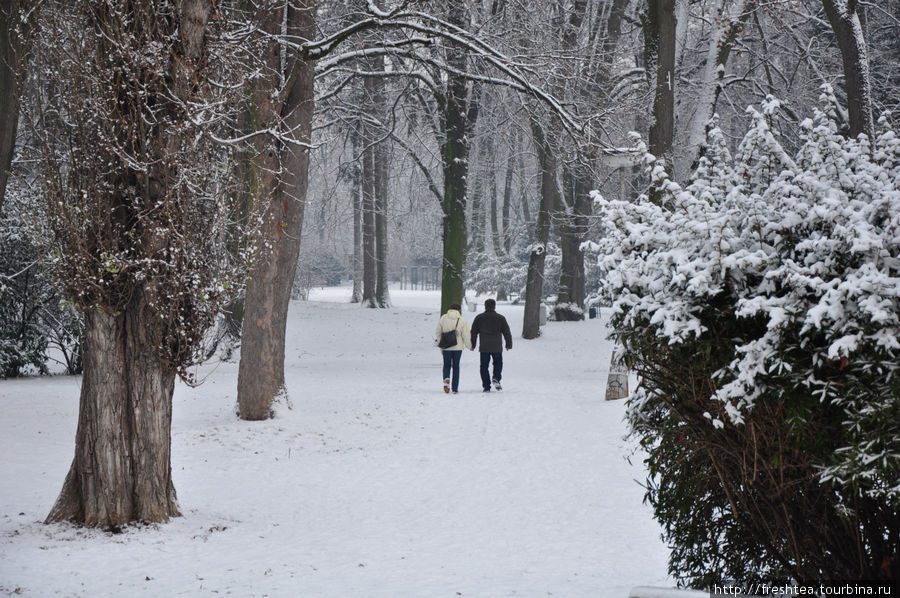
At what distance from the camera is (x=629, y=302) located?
13.2ft

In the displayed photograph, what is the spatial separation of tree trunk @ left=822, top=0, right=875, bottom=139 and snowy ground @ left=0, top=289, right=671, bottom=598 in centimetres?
514

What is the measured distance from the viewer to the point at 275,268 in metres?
11.0

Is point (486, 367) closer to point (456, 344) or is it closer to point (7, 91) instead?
point (456, 344)

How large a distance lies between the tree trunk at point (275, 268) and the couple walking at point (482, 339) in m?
3.59

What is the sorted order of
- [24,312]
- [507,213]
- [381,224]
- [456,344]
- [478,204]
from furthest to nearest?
[478,204], [507,213], [381,224], [24,312], [456,344]

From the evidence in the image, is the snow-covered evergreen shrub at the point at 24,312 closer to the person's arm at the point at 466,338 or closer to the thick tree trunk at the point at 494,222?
the person's arm at the point at 466,338

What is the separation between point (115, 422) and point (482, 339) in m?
8.53

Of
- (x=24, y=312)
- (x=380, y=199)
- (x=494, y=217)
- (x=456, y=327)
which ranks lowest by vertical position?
(x=456, y=327)

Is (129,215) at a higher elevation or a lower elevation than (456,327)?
higher

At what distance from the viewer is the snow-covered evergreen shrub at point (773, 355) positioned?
3.21 meters

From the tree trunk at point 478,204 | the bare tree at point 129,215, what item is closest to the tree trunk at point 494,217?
the tree trunk at point 478,204

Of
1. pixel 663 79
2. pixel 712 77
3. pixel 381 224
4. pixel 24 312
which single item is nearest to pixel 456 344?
pixel 663 79

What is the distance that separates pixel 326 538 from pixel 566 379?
34.5 ft

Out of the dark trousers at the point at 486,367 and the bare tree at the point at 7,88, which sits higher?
the bare tree at the point at 7,88
